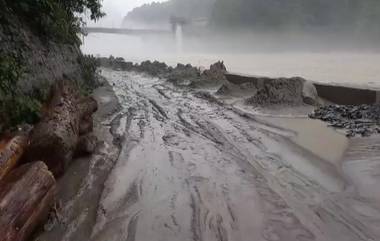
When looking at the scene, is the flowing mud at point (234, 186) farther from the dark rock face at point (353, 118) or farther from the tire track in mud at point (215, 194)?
the dark rock face at point (353, 118)

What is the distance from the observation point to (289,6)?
2574 inches

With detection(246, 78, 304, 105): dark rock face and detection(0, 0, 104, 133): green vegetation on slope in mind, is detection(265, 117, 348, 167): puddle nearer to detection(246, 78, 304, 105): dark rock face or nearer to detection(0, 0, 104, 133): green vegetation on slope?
detection(246, 78, 304, 105): dark rock face

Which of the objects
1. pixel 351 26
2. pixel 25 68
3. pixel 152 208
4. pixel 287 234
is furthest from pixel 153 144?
pixel 351 26

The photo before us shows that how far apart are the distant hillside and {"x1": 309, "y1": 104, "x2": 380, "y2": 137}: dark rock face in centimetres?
8834

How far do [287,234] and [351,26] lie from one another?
5697 cm

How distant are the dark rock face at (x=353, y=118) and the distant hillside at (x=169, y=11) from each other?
290 feet

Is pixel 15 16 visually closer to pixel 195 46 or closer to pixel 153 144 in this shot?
pixel 153 144

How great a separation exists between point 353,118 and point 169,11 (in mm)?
119786

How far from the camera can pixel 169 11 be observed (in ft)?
414

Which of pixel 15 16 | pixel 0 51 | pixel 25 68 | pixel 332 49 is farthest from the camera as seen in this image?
pixel 332 49

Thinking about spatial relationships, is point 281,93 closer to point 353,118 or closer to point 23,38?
point 353,118

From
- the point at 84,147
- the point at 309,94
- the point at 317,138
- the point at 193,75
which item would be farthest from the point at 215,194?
the point at 193,75

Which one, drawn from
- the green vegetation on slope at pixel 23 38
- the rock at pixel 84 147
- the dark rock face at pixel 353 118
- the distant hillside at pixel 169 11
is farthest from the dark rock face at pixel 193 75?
the distant hillside at pixel 169 11

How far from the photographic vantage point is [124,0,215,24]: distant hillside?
11011 cm
